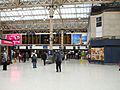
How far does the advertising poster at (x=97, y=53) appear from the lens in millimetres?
33963

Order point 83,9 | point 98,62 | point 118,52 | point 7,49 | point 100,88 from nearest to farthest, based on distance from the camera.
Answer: point 100,88 → point 7,49 → point 118,52 → point 98,62 → point 83,9

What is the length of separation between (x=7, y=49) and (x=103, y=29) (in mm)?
12180

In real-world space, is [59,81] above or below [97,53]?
Result: below

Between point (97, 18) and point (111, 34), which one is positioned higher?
point (97, 18)

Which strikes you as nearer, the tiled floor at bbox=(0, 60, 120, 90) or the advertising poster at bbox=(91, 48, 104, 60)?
the tiled floor at bbox=(0, 60, 120, 90)

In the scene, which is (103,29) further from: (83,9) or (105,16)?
(83,9)

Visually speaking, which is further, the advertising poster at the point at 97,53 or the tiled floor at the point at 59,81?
the advertising poster at the point at 97,53

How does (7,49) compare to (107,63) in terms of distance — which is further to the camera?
(107,63)

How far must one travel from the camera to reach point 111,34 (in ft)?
108

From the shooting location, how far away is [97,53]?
34844 mm

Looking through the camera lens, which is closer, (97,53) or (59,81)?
(59,81)

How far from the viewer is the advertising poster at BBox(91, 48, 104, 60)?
3396 cm

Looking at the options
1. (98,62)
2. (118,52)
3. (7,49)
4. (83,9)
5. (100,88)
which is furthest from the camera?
(83,9)

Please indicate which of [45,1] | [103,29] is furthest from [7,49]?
[103,29]
